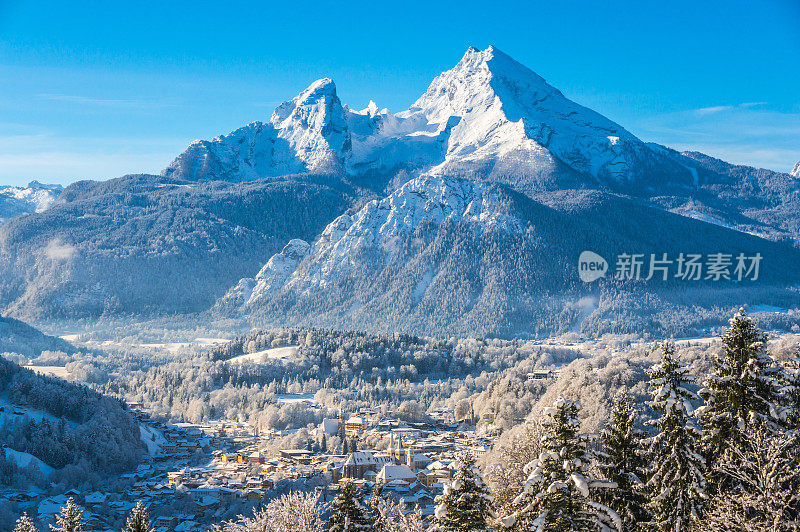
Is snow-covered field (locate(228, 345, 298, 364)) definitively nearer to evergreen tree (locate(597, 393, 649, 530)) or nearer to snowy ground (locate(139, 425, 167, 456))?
snowy ground (locate(139, 425, 167, 456))

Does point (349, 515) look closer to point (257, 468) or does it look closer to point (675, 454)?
point (675, 454)

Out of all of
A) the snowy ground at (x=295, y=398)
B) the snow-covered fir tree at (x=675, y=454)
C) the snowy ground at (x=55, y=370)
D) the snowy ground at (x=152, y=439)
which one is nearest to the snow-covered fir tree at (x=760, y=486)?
the snow-covered fir tree at (x=675, y=454)

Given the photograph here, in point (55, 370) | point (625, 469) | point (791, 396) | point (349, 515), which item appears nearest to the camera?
point (625, 469)

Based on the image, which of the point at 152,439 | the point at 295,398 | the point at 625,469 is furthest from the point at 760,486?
the point at 295,398

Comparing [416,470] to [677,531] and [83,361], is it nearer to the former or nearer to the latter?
[677,531]

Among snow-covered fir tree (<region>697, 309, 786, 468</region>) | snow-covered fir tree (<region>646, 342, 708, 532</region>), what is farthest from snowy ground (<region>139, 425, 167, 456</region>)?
snow-covered fir tree (<region>697, 309, 786, 468</region>)
